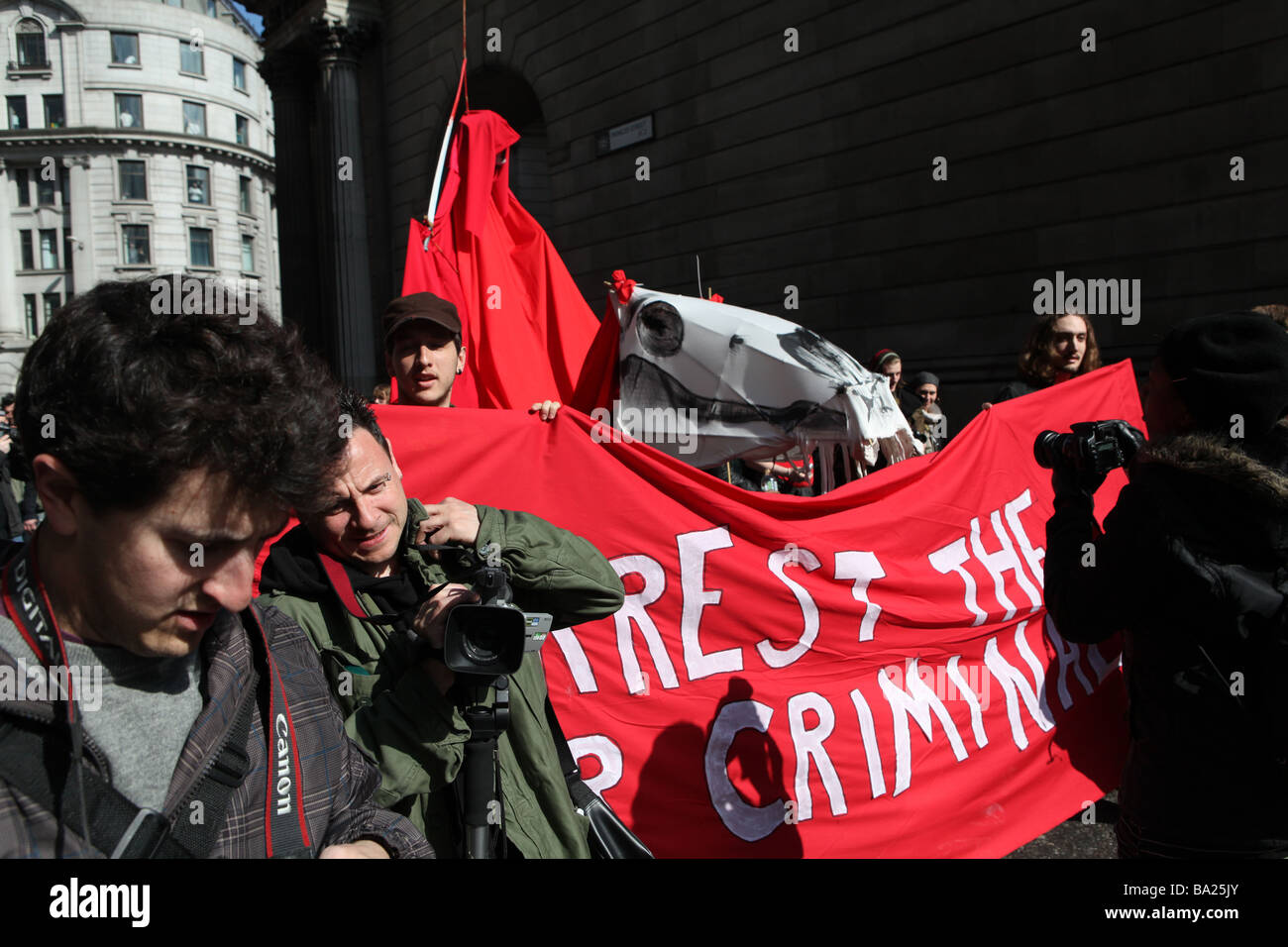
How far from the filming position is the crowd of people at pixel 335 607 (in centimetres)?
95

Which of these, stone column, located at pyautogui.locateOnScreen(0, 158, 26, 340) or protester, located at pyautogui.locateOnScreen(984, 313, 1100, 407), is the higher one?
stone column, located at pyautogui.locateOnScreen(0, 158, 26, 340)

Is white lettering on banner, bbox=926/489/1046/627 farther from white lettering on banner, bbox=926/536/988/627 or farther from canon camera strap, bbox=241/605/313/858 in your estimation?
canon camera strap, bbox=241/605/313/858

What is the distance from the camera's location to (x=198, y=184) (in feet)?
188

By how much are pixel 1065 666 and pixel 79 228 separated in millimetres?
60347

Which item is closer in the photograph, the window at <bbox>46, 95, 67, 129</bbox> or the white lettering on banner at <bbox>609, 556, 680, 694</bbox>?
the white lettering on banner at <bbox>609, 556, 680, 694</bbox>

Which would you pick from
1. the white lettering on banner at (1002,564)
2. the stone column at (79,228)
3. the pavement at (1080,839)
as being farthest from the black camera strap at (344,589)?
the stone column at (79,228)

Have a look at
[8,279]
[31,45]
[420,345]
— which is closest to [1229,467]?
[420,345]

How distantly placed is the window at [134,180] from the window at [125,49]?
22.0 ft

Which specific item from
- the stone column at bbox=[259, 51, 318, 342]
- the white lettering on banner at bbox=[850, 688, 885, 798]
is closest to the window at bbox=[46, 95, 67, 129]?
the stone column at bbox=[259, 51, 318, 342]

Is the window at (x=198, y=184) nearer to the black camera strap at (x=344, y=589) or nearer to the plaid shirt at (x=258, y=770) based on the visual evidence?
the black camera strap at (x=344, y=589)

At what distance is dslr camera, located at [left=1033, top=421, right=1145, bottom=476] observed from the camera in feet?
6.24

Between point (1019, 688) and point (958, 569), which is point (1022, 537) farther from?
point (1019, 688)
